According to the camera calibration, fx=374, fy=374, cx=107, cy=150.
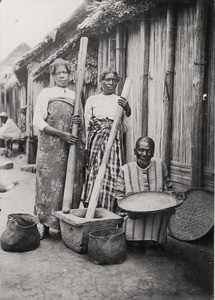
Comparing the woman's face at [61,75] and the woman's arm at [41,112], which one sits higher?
the woman's face at [61,75]

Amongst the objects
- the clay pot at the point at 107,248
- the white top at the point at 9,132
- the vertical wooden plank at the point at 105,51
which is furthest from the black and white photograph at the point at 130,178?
the white top at the point at 9,132

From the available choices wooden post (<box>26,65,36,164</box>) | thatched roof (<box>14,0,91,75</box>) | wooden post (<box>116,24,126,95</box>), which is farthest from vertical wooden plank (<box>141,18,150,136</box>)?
wooden post (<box>26,65,36,164</box>)

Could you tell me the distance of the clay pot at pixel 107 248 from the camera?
3.31 meters

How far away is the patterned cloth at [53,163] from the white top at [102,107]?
27 centimetres

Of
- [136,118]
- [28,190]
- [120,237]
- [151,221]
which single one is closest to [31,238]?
[120,237]

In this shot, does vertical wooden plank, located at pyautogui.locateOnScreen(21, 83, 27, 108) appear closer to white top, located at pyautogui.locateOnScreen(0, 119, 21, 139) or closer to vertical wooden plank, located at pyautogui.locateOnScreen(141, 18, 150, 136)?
white top, located at pyautogui.locateOnScreen(0, 119, 21, 139)

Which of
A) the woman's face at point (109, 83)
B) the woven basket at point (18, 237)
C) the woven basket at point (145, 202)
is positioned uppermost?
the woman's face at point (109, 83)

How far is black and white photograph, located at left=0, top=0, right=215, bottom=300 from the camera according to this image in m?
3.16

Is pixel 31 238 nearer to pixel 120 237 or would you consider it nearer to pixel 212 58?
pixel 120 237

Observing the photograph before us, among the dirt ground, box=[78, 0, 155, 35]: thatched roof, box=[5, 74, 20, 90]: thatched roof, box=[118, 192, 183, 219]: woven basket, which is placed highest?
box=[5, 74, 20, 90]: thatched roof

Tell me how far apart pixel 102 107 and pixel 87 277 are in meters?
1.94

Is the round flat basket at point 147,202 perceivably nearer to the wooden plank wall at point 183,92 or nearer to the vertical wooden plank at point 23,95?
the wooden plank wall at point 183,92

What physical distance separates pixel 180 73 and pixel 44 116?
1693 millimetres

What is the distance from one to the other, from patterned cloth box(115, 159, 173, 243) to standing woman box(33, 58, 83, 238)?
27.8 inches
